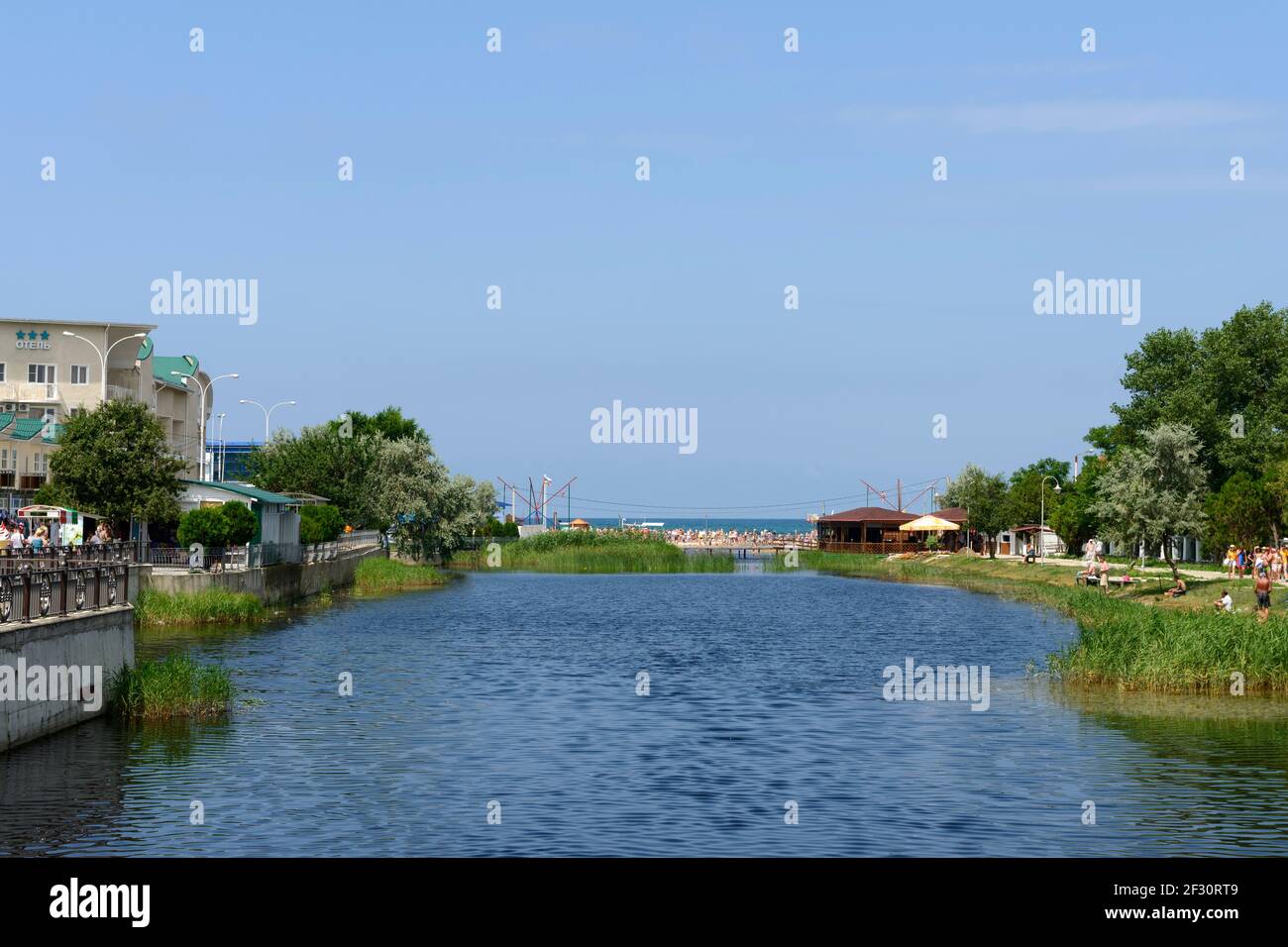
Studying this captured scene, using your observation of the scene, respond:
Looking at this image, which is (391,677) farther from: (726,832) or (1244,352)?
(1244,352)

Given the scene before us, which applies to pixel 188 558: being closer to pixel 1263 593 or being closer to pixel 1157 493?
pixel 1263 593

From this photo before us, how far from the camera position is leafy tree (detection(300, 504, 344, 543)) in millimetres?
83875

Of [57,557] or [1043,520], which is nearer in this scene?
[57,557]

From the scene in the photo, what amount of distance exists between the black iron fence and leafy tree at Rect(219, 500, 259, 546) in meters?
24.5

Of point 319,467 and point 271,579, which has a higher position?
point 319,467

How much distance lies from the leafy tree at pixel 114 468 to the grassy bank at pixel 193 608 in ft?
21.5

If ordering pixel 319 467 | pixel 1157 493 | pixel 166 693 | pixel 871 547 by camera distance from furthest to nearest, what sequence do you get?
1. pixel 871 547
2. pixel 319 467
3. pixel 1157 493
4. pixel 166 693

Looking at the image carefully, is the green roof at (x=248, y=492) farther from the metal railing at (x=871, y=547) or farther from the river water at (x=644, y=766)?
the metal railing at (x=871, y=547)

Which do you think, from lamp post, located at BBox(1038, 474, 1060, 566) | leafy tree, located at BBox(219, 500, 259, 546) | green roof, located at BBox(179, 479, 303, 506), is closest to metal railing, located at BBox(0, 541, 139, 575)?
leafy tree, located at BBox(219, 500, 259, 546)

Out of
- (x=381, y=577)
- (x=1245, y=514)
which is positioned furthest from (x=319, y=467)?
(x=1245, y=514)

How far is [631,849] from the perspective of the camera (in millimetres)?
19891

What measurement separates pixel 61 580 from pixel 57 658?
5.38 ft

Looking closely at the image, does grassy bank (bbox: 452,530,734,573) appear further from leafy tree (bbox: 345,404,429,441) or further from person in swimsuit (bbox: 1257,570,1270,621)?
person in swimsuit (bbox: 1257,570,1270,621)

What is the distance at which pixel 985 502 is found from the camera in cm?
12925
